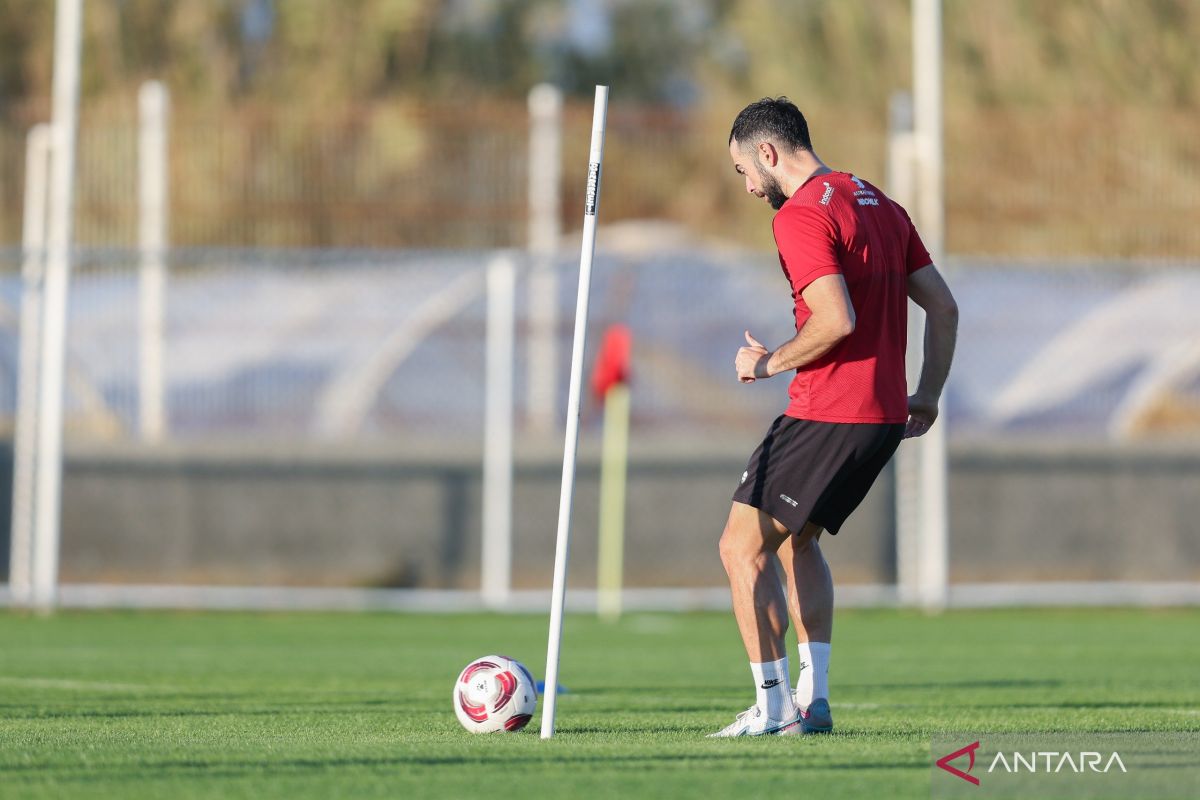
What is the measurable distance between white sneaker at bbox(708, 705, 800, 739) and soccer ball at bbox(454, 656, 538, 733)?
0.72m

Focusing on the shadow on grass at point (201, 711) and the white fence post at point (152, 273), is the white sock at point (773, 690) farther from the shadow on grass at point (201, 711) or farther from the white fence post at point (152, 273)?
the white fence post at point (152, 273)

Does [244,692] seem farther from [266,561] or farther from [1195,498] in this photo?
[1195,498]

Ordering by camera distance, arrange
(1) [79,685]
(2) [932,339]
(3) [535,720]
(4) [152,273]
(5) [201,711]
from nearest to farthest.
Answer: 1. (2) [932,339]
2. (3) [535,720]
3. (5) [201,711]
4. (1) [79,685]
5. (4) [152,273]

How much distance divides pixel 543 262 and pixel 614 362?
1.42m

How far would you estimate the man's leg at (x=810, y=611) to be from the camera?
7.09 meters

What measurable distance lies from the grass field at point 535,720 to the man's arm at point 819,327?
1348 millimetres

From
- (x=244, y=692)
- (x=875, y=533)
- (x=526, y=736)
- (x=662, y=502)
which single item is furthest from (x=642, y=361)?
(x=526, y=736)

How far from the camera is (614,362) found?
1625 centimetres

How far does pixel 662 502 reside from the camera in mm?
17438

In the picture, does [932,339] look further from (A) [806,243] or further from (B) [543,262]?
(B) [543,262]

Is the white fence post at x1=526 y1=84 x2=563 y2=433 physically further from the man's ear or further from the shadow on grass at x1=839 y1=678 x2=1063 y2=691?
the man's ear

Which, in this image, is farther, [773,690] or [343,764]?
[773,690]

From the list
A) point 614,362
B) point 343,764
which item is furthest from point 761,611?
point 614,362

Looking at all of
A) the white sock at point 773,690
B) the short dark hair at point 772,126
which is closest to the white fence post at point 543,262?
the short dark hair at point 772,126
